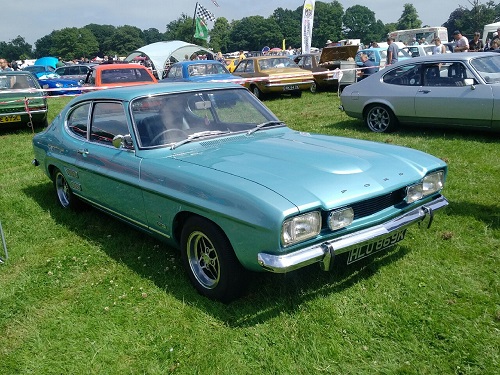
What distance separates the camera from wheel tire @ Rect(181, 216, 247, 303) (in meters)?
3.09

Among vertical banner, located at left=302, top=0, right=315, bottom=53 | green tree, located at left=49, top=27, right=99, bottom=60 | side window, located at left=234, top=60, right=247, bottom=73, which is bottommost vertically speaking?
side window, located at left=234, top=60, right=247, bottom=73

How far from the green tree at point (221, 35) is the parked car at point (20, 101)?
302 feet

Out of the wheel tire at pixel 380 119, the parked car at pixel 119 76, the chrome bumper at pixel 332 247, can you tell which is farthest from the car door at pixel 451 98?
the parked car at pixel 119 76

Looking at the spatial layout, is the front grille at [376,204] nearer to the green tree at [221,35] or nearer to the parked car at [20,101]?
the parked car at [20,101]

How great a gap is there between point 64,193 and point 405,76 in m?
6.20

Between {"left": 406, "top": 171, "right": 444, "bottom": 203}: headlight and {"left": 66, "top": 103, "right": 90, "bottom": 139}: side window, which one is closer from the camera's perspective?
{"left": 406, "top": 171, "right": 444, "bottom": 203}: headlight

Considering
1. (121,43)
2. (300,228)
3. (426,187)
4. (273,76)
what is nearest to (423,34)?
(273,76)

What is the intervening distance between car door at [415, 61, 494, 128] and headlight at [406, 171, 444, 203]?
14.1 ft

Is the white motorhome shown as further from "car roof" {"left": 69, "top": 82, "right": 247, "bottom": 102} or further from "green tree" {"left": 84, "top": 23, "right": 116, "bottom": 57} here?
"green tree" {"left": 84, "top": 23, "right": 116, "bottom": 57}

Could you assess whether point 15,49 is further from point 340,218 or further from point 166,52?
point 340,218

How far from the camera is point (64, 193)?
5617 millimetres

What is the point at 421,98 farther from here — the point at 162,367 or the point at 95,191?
the point at 162,367

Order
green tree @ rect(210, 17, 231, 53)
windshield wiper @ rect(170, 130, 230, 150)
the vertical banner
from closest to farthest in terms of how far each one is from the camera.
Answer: windshield wiper @ rect(170, 130, 230, 150) → the vertical banner → green tree @ rect(210, 17, 231, 53)

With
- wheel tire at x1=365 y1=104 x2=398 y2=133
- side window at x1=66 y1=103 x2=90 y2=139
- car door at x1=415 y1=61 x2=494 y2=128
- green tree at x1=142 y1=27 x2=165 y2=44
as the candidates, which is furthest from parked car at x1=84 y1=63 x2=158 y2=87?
green tree at x1=142 y1=27 x2=165 y2=44
